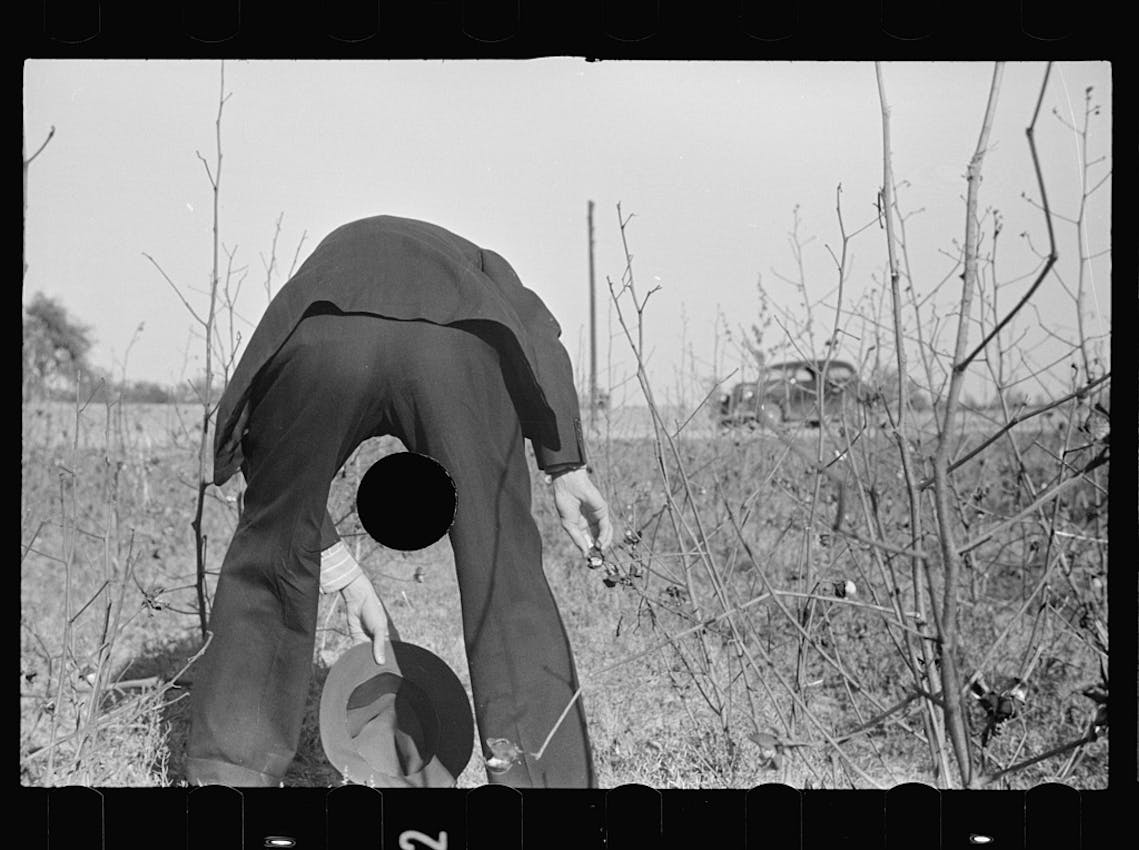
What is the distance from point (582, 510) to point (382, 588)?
0.51 metres

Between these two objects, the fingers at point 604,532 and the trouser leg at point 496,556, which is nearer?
the trouser leg at point 496,556

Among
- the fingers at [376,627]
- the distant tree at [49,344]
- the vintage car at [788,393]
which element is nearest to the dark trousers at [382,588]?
the fingers at [376,627]

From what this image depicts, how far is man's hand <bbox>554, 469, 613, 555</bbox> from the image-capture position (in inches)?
99.5

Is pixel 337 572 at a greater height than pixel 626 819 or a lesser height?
greater

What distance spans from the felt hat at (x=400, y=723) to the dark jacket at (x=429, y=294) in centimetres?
65

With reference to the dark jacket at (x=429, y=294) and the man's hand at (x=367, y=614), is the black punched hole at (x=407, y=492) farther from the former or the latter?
the dark jacket at (x=429, y=294)

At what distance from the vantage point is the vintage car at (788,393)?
8.54ft

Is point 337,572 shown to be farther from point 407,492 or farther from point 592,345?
point 592,345

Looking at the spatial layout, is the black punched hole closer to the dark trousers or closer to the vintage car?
the dark trousers

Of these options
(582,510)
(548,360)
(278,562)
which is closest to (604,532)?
(582,510)

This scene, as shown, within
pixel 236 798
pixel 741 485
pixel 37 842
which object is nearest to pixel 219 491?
pixel 236 798

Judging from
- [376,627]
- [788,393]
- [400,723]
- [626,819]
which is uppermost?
[788,393]

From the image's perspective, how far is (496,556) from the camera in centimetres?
247

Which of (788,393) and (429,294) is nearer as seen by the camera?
(429,294)
